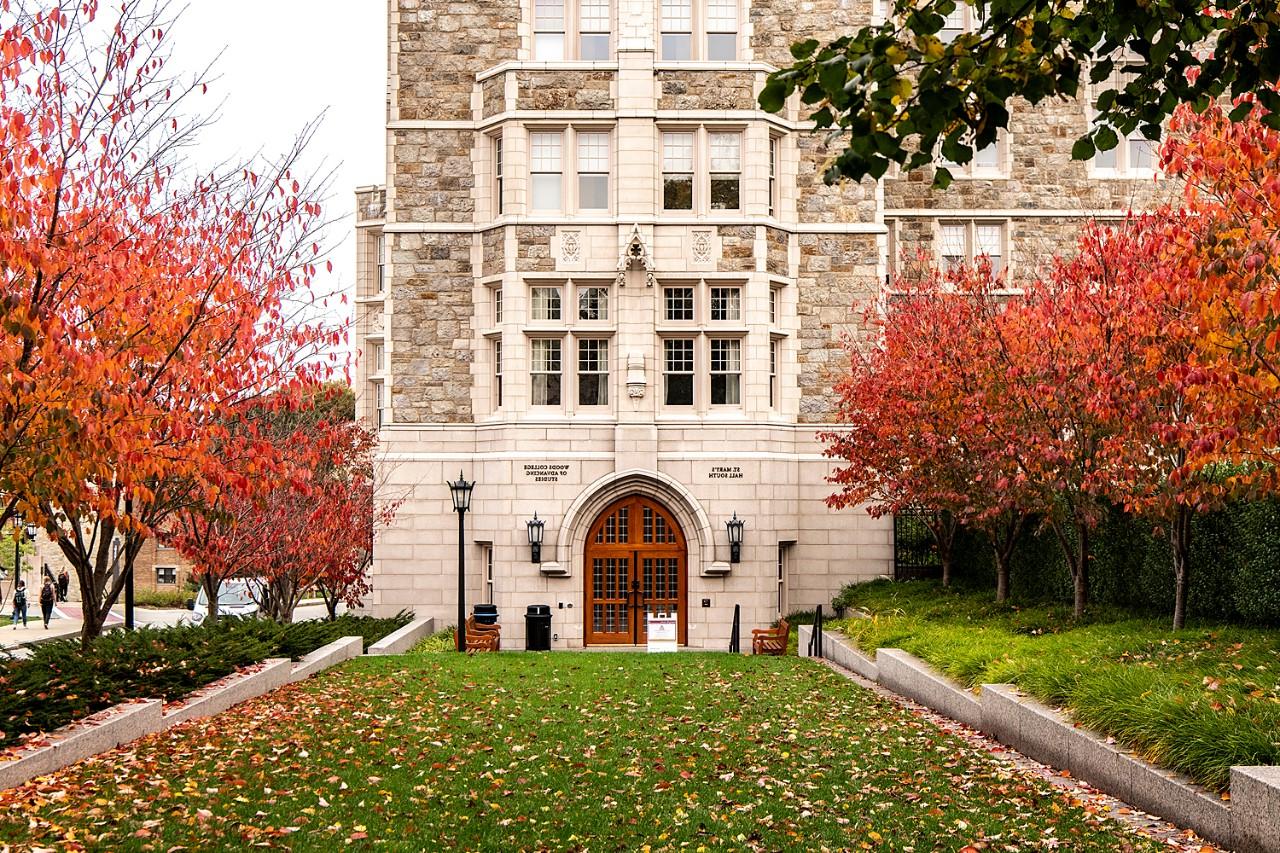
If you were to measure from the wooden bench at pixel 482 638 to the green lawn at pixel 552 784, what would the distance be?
10228mm

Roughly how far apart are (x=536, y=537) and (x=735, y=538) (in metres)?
4.08

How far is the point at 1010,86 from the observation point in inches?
240

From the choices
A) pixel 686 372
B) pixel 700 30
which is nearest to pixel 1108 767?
pixel 686 372

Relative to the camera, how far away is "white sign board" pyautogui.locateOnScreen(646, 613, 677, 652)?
2536 cm

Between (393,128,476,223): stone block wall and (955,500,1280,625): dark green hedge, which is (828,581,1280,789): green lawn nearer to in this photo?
(955,500,1280,625): dark green hedge

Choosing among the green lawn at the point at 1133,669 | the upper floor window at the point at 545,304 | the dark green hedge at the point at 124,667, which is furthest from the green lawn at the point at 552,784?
the upper floor window at the point at 545,304

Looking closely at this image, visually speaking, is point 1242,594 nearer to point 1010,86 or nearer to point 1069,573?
point 1069,573

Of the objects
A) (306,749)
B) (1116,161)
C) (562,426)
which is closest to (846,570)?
(562,426)

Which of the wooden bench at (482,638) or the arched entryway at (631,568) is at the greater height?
the arched entryway at (631,568)

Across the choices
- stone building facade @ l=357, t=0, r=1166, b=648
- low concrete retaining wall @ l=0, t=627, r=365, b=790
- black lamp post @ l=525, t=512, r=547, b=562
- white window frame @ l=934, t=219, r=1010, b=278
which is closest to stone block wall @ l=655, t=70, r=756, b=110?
stone building facade @ l=357, t=0, r=1166, b=648

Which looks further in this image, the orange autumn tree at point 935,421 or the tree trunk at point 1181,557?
the orange autumn tree at point 935,421

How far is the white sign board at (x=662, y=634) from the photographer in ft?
83.2

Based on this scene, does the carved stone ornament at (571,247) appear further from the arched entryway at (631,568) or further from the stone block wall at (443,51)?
the arched entryway at (631,568)

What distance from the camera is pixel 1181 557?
16.4 metres
